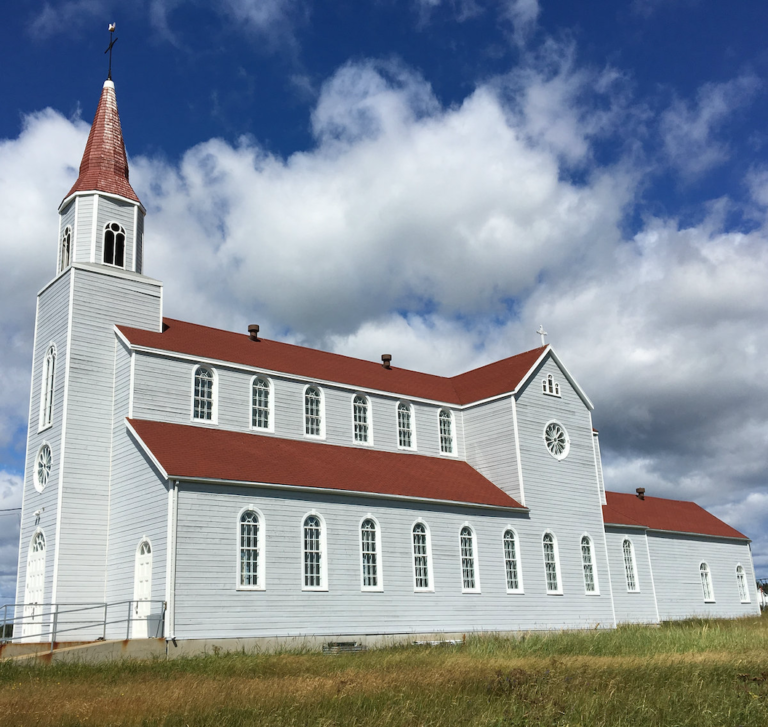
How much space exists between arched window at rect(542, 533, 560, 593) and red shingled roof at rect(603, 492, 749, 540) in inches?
234

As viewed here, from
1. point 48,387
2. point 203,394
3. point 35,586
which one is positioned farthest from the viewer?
point 48,387

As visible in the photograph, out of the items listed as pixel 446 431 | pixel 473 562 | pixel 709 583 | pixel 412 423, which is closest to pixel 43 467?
pixel 412 423

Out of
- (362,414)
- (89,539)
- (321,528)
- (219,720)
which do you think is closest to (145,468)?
(89,539)

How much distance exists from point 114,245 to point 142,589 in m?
13.9

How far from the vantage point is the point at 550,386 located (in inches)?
1548

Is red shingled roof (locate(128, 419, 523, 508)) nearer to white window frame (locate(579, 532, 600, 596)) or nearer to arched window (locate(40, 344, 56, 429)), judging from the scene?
white window frame (locate(579, 532, 600, 596))

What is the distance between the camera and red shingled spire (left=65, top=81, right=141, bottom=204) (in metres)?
33.2

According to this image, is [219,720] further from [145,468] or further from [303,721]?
[145,468]

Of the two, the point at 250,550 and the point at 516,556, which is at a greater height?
the point at 250,550

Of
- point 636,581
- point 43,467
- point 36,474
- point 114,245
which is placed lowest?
point 636,581

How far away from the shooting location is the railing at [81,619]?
24734 millimetres

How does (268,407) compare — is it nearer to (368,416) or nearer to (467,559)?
(368,416)

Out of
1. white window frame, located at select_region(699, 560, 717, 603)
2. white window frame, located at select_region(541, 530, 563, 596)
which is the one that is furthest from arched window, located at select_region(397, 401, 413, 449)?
white window frame, located at select_region(699, 560, 717, 603)

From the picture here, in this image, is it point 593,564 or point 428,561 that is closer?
point 428,561
